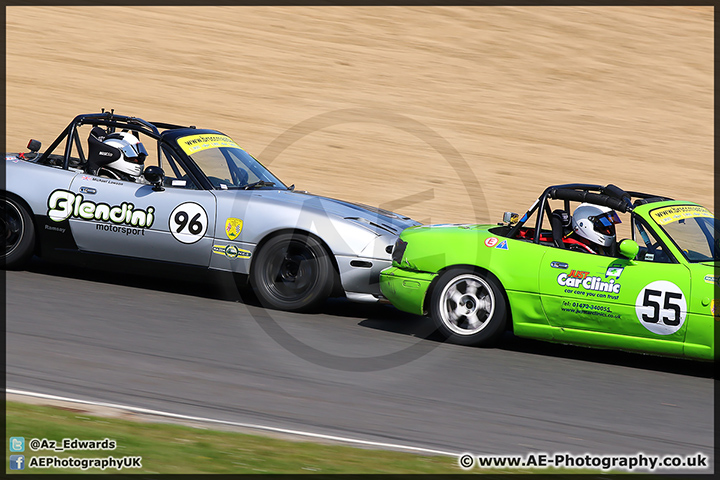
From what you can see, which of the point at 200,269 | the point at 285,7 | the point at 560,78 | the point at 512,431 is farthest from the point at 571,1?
the point at 512,431

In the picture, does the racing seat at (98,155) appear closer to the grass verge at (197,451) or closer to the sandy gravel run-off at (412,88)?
the grass verge at (197,451)

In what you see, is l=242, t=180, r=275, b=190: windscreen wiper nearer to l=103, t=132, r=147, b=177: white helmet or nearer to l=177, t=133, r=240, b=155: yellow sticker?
l=177, t=133, r=240, b=155: yellow sticker

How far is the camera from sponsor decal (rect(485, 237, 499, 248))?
7.39m

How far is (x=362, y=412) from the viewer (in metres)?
5.65

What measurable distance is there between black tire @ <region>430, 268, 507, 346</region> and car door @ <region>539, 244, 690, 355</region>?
0.48 meters

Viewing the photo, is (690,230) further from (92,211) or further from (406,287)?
(92,211)

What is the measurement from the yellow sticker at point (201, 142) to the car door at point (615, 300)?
12.5 feet

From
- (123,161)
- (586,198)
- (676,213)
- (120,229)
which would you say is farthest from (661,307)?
(123,161)

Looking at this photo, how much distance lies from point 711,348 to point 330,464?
11.7ft

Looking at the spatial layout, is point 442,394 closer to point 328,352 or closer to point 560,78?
point 328,352

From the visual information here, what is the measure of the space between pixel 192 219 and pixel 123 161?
1.18 metres

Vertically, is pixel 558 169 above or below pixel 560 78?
below

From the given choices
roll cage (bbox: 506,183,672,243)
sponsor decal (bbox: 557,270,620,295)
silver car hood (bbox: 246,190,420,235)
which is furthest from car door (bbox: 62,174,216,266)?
sponsor decal (bbox: 557,270,620,295)

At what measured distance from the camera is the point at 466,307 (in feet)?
24.2
